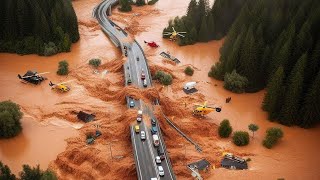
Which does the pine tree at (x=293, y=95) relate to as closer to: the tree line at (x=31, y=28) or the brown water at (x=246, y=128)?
the brown water at (x=246, y=128)

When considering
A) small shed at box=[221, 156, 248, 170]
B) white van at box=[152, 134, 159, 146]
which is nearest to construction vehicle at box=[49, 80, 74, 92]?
white van at box=[152, 134, 159, 146]

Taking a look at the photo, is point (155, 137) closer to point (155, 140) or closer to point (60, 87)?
point (155, 140)

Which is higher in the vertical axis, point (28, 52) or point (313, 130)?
point (28, 52)

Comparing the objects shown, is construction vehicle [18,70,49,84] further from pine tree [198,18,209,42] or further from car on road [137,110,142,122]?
pine tree [198,18,209,42]

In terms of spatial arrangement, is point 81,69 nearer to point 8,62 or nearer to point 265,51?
point 8,62

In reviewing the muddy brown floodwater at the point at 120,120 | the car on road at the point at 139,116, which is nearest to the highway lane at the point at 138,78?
the car on road at the point at 139,116

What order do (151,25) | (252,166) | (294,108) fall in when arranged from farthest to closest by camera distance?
1. (151,25)
2. (294,108)
3. (252,166)

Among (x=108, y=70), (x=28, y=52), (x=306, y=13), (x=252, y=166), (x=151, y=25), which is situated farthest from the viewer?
(x=151, y=25)

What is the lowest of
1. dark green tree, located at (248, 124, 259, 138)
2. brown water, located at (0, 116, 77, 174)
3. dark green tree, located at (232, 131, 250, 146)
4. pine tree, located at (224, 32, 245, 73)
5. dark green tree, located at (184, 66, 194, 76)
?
brown water, located at (0, 116, 77, 174)

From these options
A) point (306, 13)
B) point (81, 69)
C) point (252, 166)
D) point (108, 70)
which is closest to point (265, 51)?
point (306, 13)
